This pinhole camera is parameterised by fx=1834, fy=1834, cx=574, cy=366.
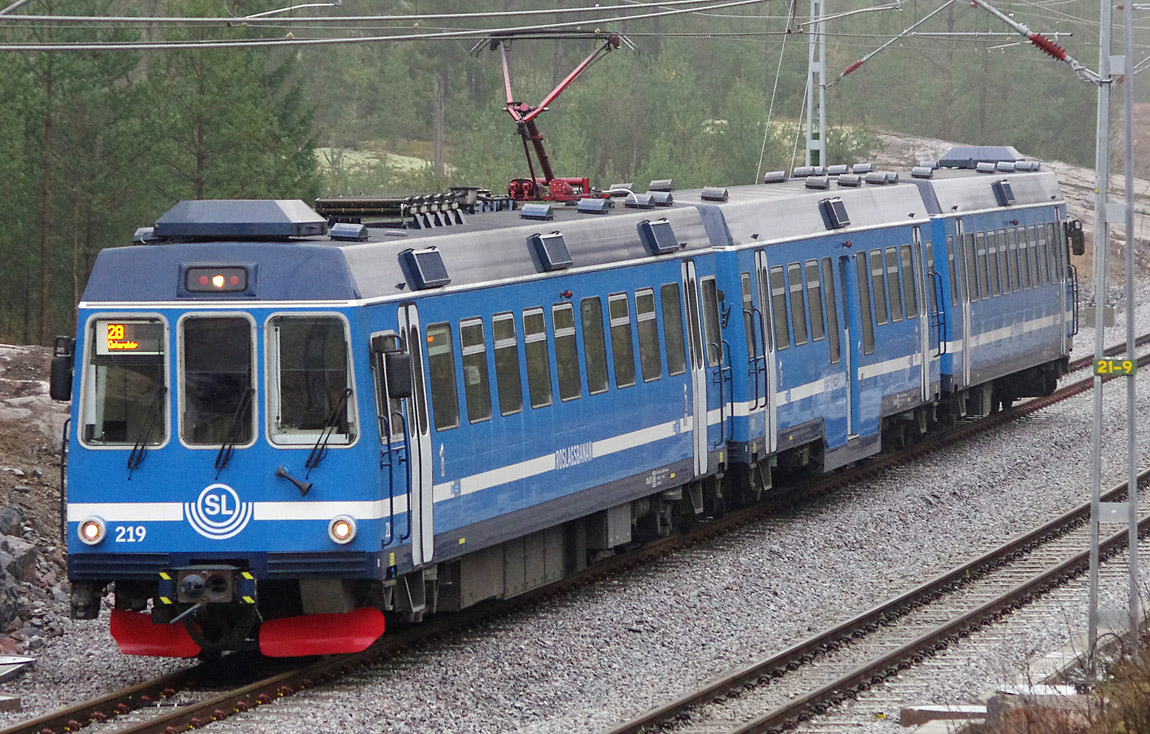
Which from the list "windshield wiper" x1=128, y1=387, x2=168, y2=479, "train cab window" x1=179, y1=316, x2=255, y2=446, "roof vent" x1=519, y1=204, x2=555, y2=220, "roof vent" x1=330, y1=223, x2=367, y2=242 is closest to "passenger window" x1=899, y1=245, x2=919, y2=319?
"roof vent" x1=519, y1=204, x2=555, y2=220

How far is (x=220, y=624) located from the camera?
1216 centimetres

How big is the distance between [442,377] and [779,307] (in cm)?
655

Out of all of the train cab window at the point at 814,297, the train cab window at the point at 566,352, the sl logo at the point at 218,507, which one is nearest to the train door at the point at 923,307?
the train cab window at the point at 814,297

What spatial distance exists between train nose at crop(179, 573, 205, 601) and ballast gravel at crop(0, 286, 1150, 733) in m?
0.86

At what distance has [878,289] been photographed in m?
20.9

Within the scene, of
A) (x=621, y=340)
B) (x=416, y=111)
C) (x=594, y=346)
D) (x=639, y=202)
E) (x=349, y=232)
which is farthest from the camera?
(x=416, y=111)

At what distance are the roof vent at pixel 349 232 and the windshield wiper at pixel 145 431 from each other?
1559mm

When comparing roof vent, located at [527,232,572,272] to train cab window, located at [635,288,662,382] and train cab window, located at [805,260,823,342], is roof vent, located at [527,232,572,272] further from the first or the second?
train cab window, located at [805,260,823,342]

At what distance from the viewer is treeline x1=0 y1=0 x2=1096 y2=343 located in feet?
112

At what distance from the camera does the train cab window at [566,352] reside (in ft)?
47.1

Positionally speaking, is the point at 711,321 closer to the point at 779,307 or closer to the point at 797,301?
the point at 779,307

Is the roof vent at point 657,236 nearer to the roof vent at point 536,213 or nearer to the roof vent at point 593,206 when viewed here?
the roof vent at point 593,206

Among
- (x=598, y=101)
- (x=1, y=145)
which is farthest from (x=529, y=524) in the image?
(x=598, y=101)

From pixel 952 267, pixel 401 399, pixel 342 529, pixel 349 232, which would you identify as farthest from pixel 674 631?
pixel 952 267
